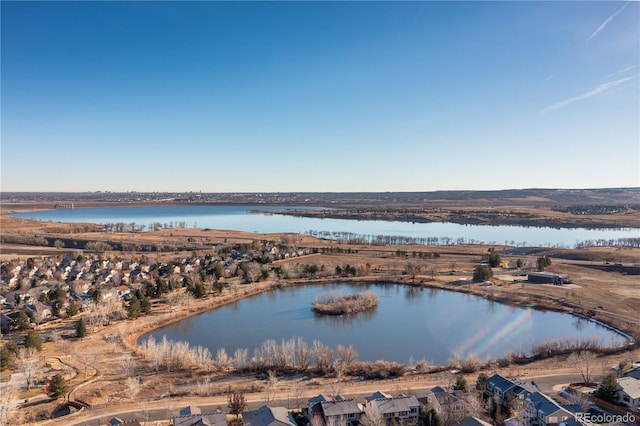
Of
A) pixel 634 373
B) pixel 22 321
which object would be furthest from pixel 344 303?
pixel 22 321

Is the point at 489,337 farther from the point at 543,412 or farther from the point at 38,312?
the point at 38,312

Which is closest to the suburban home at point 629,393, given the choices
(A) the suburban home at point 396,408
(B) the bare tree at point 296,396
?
(A) the suburban home at point 396,408

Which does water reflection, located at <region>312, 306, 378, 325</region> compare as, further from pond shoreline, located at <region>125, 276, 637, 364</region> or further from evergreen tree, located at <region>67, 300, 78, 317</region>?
evergreen tree, located at <region>67, 300, 78, 317</region>

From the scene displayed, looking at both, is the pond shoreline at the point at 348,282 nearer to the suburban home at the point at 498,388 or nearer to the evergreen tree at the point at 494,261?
the suburban home at the point at 498,388

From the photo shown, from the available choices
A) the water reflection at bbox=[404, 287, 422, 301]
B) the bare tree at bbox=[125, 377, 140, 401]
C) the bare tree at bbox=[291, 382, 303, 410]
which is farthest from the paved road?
the water reflection at bbox=[404, 287, 422, 301]

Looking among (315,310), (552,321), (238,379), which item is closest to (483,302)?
(552,321)

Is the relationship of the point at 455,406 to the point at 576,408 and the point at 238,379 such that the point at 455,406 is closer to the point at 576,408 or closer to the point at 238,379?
the point at 576,408
